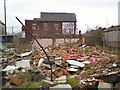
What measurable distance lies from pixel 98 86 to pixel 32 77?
2320 mm

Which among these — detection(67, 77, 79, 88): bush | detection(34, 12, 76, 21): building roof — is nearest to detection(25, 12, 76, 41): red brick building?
detection(34, 12, 76, 21): building roof

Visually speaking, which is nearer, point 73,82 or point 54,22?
point 73,82

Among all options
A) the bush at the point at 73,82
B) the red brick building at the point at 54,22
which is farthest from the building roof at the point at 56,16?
the bush at the point at 73,82

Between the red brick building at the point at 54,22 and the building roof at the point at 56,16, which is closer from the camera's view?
the red brick building at the point at 54,22

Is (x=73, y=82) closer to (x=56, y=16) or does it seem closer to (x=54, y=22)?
(x=54, y=22)

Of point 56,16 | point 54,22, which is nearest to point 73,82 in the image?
point 54,22

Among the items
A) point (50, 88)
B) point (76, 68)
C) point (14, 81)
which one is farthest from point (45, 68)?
point (50, 88)

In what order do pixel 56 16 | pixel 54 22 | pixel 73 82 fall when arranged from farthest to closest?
pixel 56 16
pixel 54 22
pixel 73 82

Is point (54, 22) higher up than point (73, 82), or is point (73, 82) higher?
point (54, 22)

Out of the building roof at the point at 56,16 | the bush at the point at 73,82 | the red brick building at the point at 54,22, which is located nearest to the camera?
the bush at the point at 73,82

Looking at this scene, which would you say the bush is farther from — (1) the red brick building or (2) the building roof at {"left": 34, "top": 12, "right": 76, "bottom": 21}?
(2) the building roof at {"left": 34, "top": 12, "right": 76, "bottom": 21}

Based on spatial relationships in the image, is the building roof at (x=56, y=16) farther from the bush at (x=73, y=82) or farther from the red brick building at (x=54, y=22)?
the bush at (x=73, y=82)

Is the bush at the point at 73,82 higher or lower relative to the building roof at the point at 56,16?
lower

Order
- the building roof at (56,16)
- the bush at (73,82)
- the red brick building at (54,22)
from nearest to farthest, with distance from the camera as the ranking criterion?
the bush at (73,82)
the red brick building at (54,22)
the building roof at (56,16)
